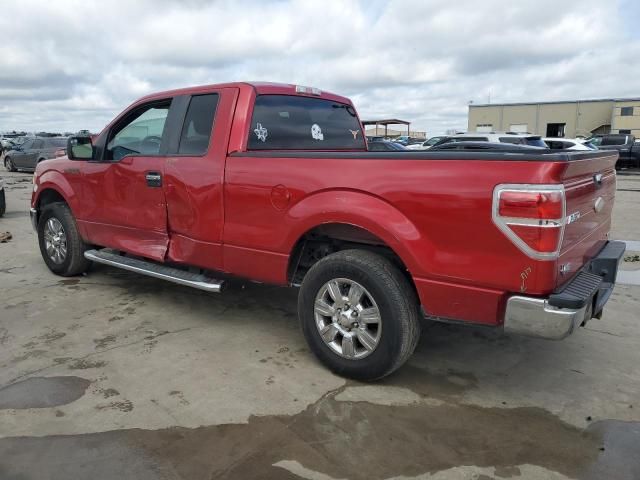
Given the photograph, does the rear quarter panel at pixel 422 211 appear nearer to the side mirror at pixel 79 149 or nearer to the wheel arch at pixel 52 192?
the side mirror at pixel 79 149

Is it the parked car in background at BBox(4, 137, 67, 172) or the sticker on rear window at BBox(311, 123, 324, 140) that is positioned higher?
the sticker on rear window at BBox(311, 123, 324, 140)

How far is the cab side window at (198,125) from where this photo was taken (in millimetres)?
4254

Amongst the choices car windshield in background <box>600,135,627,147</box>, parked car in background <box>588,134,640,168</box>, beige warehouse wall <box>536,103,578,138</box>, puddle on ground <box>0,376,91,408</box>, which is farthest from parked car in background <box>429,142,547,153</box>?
beige warehouse wall <box>536,103,578,138</box>

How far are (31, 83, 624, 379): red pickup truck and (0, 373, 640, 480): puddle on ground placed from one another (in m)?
0.51

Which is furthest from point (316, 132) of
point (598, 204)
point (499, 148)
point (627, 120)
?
point (627, 120)

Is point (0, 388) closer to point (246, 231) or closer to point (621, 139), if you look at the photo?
point (246, 231)

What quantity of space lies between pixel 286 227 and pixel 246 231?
395 mm

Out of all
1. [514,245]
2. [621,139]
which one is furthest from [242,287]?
[621,139]

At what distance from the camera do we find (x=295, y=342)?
13.8ft

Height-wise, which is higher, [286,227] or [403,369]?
[286,227]

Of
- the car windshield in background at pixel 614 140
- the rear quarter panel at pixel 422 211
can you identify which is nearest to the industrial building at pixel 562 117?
the car windshield in background at pixel 614 140

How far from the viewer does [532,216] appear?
269 centimetres

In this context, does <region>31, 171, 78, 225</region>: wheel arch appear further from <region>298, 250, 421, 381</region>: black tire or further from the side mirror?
<region>298, 250, 421, 381</region>: black tire

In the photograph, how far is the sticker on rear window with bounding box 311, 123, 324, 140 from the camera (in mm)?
4708
